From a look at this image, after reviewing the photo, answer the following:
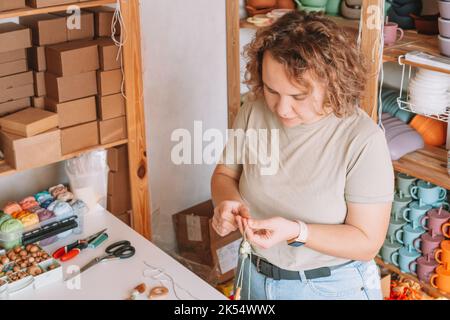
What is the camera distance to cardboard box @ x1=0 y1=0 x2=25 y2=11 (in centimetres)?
176

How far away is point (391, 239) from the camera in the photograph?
246cm

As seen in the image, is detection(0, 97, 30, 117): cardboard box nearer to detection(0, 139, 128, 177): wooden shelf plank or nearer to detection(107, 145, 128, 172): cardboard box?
detection(0, 139, 128, 177): wooden shelf plank

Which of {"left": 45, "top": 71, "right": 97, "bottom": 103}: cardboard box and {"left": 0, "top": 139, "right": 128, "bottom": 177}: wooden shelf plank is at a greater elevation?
Result: {"left": 45, "top": 71, "right": 97, "bottom": 103}: cardboard box

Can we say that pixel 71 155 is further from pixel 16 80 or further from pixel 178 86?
pixel 178 86

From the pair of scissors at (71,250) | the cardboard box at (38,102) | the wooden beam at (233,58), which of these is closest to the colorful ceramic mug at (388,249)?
the wooden beam at (233,58)

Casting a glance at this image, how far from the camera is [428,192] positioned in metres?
2.34

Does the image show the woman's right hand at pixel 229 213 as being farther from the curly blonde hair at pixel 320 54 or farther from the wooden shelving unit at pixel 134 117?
the wooden shelving unit at pixel 134 117

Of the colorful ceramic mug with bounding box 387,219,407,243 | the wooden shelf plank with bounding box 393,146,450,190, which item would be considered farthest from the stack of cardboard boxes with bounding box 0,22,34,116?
the colorful ceramic mug with bounding box 387,219,407,243

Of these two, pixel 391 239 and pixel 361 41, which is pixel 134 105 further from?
pixel 391 239

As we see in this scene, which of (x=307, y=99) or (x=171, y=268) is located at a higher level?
(x=307, y=99)

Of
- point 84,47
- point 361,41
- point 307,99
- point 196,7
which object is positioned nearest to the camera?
point 307,99

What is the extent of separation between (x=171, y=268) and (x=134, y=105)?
0.62 m

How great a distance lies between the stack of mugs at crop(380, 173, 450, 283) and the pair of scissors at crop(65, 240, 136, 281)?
1.09m

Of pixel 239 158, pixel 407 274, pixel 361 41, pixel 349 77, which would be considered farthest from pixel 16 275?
pixel 407 274
